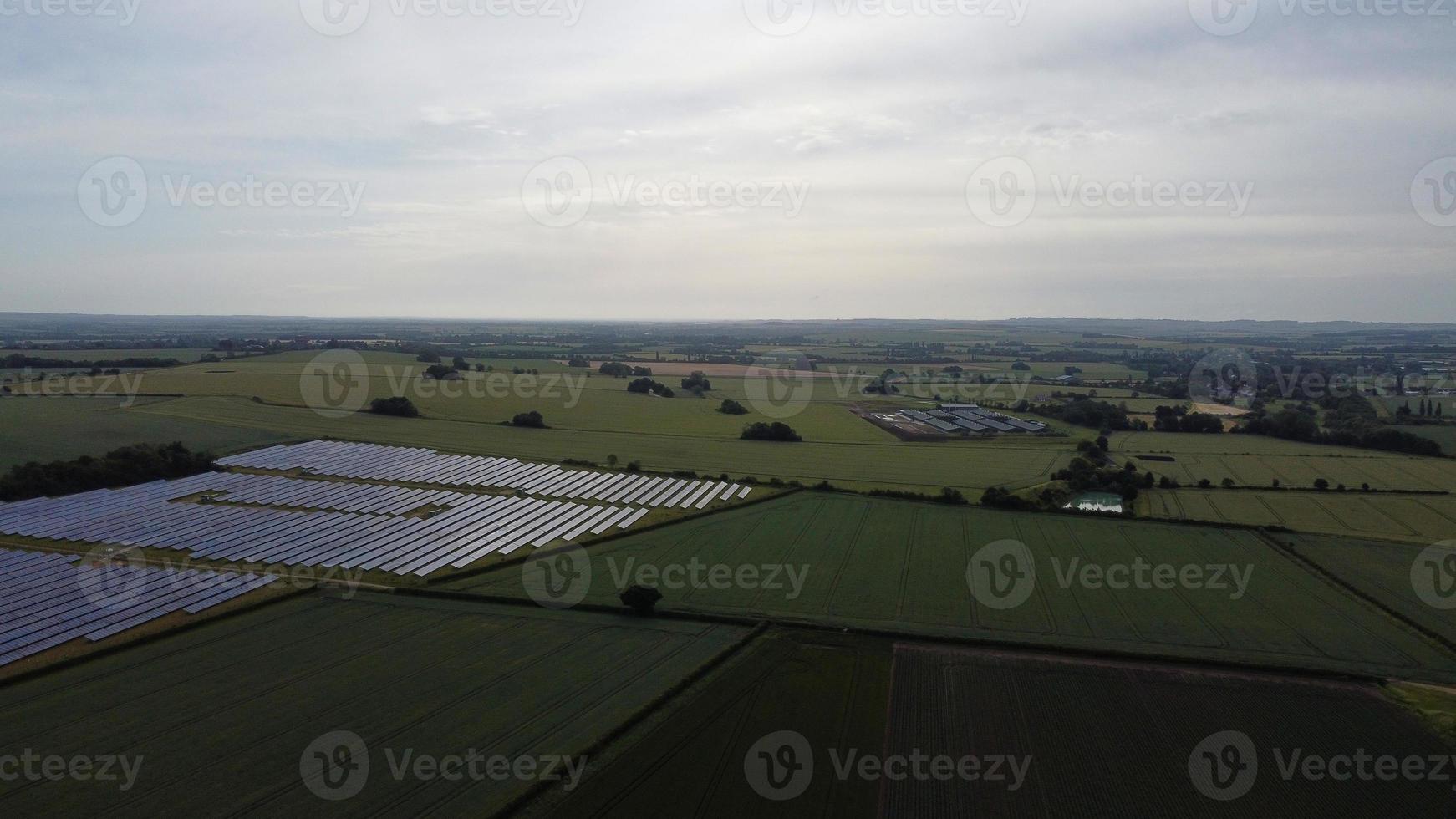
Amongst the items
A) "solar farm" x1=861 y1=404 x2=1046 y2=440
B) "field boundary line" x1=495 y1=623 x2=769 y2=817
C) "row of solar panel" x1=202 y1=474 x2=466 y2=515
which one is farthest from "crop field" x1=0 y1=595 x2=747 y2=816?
"solar farm" x1=861 y1=404 x2=1046 y2=440

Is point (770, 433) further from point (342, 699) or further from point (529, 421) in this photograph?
point (342, 699)

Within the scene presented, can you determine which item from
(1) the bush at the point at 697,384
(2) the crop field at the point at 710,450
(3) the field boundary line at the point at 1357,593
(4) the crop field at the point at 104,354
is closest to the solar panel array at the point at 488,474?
(2) the crop field at the point at 710,450

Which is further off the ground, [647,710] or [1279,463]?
[1279,463]

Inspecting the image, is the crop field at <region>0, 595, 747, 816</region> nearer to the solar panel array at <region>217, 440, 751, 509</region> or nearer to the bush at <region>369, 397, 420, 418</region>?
the solar panel array at <region>217, 440, 751, 509</region>

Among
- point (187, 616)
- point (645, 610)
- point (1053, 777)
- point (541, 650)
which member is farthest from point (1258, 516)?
point (187, 616)

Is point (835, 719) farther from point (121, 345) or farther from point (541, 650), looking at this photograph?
point (121, 345)

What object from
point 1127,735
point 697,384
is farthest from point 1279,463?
point 697,384
